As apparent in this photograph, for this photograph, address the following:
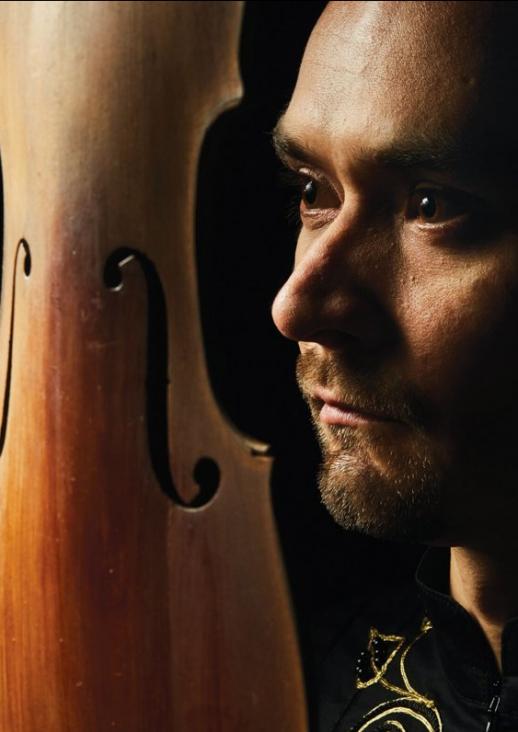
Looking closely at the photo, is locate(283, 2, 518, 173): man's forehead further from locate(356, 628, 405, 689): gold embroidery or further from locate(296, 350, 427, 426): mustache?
locate(356, 628, 405, 689): gold embroidery

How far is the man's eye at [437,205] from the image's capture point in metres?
0.80

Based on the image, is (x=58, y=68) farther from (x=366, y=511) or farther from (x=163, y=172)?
(x=366, y=511)

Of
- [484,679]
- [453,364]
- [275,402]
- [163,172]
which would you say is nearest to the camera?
[163,172]

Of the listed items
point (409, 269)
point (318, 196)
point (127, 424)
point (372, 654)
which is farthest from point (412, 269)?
point (372, 654)

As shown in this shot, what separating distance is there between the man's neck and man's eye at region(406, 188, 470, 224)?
335 mm

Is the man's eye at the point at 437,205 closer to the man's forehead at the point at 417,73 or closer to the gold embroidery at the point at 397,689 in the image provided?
the man's forehead at the point at 417,73

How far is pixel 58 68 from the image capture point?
29.3 inches

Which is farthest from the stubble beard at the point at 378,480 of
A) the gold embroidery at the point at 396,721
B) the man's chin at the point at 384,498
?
the gold embroidery at the point at 396,721

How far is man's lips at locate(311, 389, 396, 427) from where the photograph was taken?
33.3 inches

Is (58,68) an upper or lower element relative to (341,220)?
upper

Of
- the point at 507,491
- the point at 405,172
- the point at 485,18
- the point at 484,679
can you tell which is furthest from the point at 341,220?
the point at 484,679

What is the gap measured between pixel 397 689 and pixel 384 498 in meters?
0.33

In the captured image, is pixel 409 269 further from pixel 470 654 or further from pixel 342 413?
pixel 470 654

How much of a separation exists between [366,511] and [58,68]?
0.42 metres
